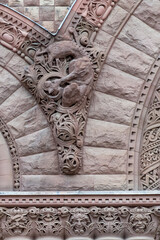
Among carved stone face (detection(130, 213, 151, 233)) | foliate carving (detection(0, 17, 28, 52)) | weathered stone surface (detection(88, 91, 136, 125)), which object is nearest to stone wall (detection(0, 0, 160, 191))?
weathered stone surface (detection(88, 91, 136, 125))

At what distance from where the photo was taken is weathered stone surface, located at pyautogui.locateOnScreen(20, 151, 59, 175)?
13250mm

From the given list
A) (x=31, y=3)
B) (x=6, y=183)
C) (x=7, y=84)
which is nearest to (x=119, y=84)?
(x=7, y=84)

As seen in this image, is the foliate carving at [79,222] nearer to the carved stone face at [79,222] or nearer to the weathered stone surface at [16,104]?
the carved stone face at [79,222]

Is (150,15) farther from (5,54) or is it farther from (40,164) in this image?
(40,164)

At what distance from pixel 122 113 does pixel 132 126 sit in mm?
246

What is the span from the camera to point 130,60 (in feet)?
45.4

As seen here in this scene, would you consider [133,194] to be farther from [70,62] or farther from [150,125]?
[70,62]

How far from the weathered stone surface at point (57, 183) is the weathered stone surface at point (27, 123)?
28.3 inches

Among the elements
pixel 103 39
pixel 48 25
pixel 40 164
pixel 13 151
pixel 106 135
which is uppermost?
pixel 48 25

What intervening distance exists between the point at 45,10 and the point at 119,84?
5.57 ft

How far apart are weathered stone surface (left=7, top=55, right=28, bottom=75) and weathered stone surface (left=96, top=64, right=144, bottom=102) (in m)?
1.17

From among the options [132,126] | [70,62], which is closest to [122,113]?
[132,126]

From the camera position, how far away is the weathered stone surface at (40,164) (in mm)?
13250

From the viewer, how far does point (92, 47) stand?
13781mm
